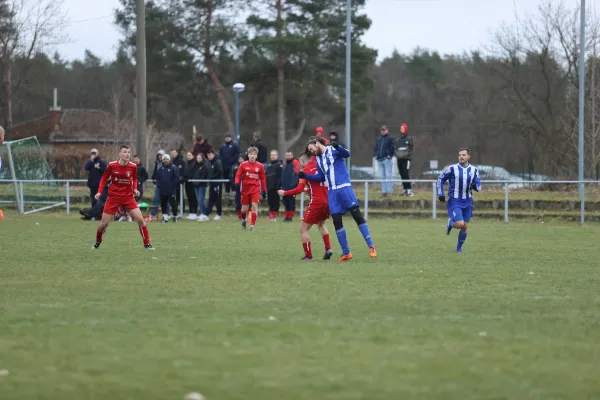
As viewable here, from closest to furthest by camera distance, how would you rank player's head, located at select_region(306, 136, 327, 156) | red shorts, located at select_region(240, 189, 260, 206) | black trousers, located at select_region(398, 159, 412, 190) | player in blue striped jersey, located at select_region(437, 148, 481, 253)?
player's head, located at select_region(306, 136, 327, 156) < player in blue striped jersey, located at select_region(437, 148, 481, 253) < red shorts, located at select_region(240, 189, 260, 206) < black trousers, located at select_region(398, 159, 412, 190)

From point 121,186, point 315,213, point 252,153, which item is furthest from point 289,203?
point 315,213

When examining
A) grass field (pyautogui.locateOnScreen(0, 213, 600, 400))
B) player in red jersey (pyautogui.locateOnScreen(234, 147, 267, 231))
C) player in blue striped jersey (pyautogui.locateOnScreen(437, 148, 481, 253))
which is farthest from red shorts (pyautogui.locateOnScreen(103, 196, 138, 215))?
player in red jersey (pyautogui.locateOnScreen(234, 147, 267, 231))

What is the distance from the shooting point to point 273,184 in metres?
28.1

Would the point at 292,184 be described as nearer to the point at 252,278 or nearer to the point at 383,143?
the point at 383,143

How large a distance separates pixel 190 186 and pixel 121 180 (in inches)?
474

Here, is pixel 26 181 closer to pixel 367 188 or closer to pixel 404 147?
pixel 367 188

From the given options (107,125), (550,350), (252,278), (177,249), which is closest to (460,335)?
(550,350)

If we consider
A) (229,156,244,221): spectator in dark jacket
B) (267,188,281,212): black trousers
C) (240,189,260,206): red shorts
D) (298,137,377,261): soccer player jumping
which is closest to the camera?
(298,137,377,261): soccer player jumping

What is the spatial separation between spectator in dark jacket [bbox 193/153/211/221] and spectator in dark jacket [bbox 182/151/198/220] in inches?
5.4

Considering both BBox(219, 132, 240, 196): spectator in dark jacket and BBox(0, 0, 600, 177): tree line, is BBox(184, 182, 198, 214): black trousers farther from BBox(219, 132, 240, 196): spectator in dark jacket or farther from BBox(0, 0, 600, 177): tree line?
BBox(0, 0, 600, 177): tree line

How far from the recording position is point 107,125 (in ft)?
205

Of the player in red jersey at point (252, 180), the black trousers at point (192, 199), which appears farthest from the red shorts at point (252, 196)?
the black trousers at point (192, 199)

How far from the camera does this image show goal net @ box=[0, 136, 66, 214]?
3094 centimetres

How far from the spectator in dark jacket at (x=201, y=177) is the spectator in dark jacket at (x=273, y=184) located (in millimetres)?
1821
